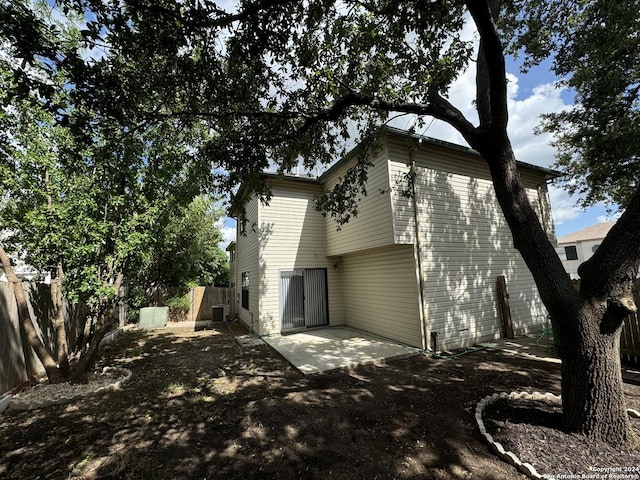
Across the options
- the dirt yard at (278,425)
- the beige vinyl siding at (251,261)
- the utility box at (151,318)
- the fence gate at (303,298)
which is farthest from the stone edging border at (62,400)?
Answer: the utility box at (151,318)

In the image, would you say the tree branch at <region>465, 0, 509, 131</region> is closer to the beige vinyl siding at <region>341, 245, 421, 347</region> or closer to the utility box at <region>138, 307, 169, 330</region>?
the beige vinyl siding at <region>341, 245, 421, 347</region>

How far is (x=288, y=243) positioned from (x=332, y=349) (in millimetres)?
4072

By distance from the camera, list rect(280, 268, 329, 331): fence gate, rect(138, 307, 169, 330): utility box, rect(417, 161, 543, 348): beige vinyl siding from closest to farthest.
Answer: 1. rect(417, 161, 543, 348): beige vinyl siding
2. rect(280, 268, 329, 331): fence gate
3. rect(138, 307, 169, 330): utility box

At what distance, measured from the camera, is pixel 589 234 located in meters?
23.4

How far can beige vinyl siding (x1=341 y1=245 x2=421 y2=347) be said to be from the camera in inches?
268

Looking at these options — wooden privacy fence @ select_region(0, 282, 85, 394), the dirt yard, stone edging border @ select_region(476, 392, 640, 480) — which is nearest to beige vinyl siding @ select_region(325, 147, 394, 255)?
the dirt yard

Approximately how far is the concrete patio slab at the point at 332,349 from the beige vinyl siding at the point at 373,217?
2682 millimetres

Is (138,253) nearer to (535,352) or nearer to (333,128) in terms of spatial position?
(333,128)

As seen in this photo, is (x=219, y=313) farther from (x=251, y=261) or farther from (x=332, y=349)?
(x=332, y=349)

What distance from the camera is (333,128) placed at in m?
5.27

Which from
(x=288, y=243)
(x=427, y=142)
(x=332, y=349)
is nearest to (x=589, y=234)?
(x=427, y=142)

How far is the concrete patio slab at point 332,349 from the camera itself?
19.0 ft

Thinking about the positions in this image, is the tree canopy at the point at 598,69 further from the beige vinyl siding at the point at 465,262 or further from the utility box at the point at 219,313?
the utility box at the point at 219,313

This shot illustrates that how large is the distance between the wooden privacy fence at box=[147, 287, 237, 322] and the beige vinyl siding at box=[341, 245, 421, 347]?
6.83 metres
